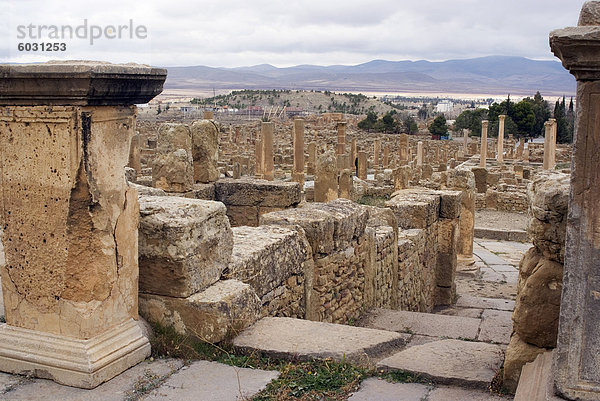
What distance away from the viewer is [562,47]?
247cm

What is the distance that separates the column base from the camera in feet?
11.2

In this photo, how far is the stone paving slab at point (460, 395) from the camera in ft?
10.9

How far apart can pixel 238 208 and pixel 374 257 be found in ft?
11.3

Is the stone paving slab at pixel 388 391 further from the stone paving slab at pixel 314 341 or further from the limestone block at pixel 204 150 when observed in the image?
the limestone block at pixel 204 150

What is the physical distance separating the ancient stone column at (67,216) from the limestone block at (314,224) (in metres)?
2.25

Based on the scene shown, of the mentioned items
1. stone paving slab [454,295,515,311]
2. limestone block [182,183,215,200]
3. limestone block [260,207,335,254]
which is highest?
limestone block [260,207,335,254]

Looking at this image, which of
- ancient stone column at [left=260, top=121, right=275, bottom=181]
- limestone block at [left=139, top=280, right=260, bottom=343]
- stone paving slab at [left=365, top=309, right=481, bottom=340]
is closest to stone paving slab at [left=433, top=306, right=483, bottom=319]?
stone paving slab at [left=365, top=309, right=481, bottom=340]

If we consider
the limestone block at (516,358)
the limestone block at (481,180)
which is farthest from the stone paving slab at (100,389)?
the limestone block at (481,180)

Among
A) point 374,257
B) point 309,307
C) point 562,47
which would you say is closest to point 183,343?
point 309,307

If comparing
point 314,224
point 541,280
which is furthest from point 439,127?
point 541,280

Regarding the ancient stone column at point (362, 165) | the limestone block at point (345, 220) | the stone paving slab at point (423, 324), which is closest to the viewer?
the limestone block at point (345, 220)

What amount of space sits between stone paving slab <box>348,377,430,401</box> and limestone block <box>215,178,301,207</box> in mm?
6352

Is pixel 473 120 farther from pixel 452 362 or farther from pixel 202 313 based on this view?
pixel 202 313

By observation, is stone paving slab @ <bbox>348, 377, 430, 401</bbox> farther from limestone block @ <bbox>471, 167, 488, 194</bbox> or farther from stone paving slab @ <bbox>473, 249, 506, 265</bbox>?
limestone block @ <bbox>471, 167, 488, 194</bbox>
